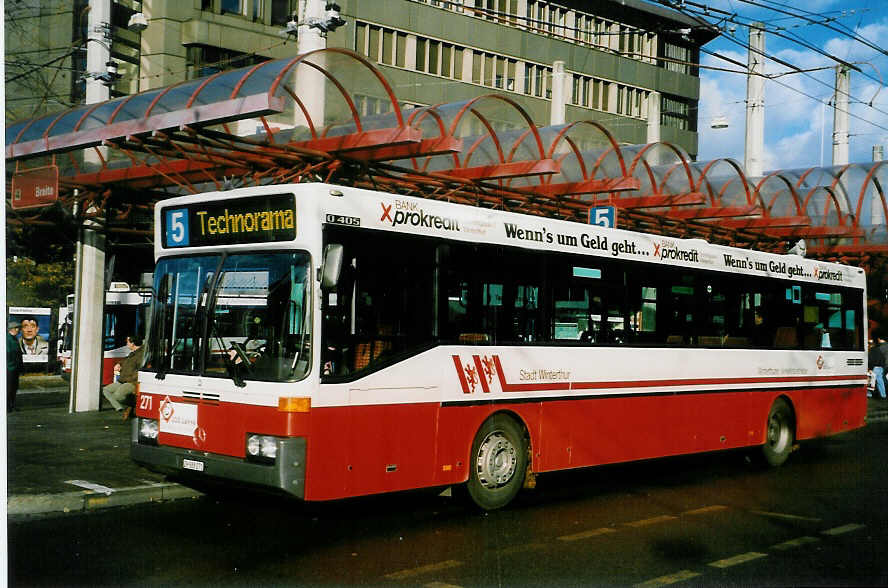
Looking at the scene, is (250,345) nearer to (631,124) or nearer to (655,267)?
(655,267)

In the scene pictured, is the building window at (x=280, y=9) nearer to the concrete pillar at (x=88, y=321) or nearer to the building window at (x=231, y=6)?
the building window at (x=231, y=6)

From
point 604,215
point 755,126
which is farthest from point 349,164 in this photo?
point 755,126

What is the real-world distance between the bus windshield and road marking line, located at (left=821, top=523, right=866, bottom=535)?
4929 millimetres

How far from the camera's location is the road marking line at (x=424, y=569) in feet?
23.9

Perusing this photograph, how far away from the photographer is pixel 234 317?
8.71m

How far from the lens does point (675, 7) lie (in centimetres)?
1337

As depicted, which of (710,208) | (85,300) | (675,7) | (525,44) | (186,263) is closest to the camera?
(186,263)

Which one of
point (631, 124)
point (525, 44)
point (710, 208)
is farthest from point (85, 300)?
point (631, 124)

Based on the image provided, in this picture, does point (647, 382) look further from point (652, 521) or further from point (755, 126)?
point (755, 126)

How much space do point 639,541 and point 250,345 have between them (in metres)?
3.70

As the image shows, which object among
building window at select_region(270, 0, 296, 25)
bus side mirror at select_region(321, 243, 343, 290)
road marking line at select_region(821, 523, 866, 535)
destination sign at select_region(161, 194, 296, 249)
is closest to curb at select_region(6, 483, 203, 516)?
destination sign at select_region(161, 194, 296, 249)

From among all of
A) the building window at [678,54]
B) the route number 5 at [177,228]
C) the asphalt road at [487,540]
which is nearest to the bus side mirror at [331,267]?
the route number 5 at [177,228]

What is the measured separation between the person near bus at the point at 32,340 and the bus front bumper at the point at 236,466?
71.2ft

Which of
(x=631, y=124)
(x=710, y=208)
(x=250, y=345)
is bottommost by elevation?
(x=250, y=345)
